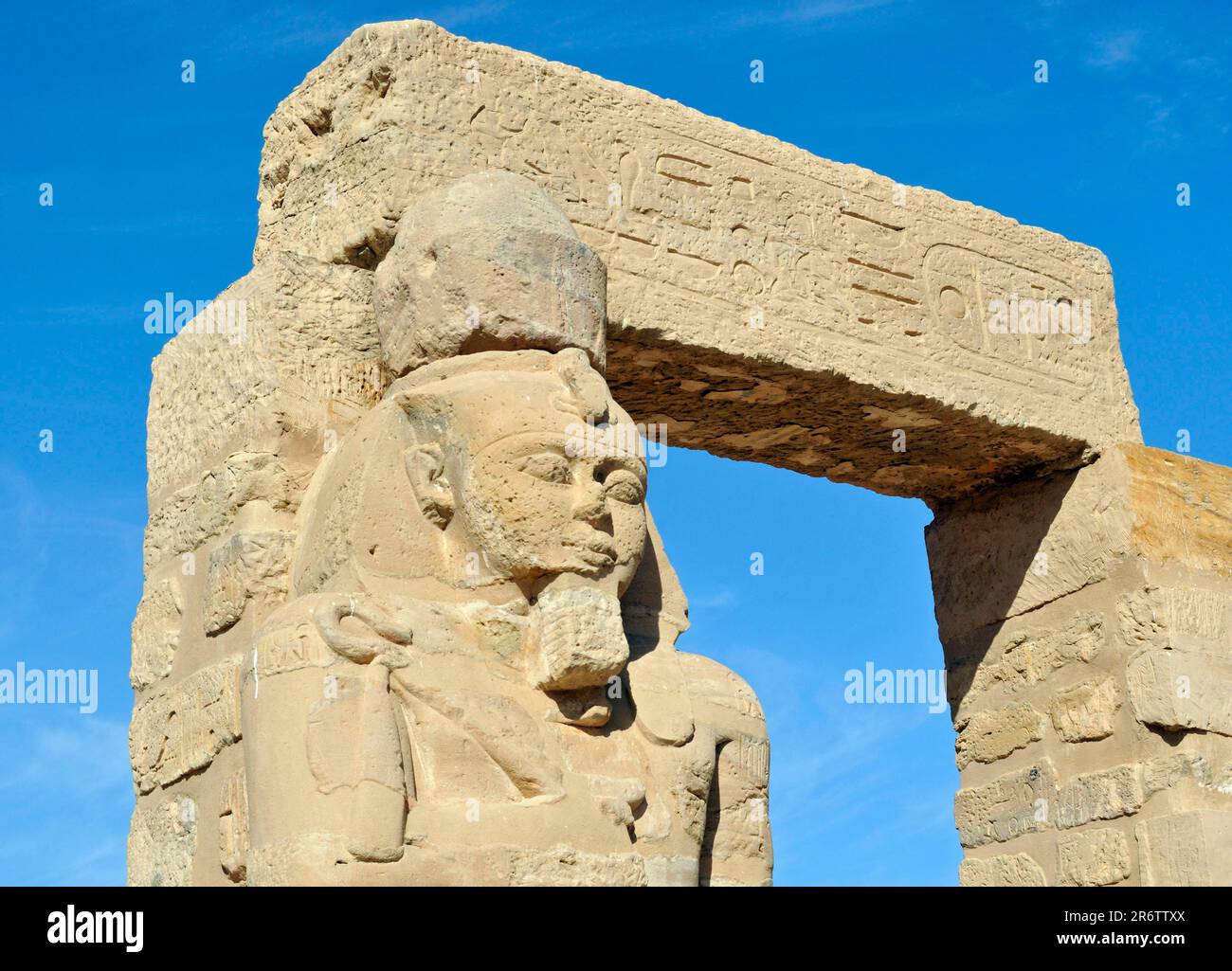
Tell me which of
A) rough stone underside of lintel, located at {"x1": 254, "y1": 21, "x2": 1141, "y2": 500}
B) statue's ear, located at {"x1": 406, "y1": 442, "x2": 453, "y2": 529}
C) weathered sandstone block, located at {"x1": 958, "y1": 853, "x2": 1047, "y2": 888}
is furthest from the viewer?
weathered sandstone block, located at {"x1": 958, "y1": 853, "x2": 1047, "y2": 888}

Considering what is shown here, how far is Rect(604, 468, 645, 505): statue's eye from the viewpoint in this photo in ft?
15.0

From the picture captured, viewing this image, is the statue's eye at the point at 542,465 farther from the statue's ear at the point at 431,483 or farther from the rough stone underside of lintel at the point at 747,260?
the rough stone underside of lintel at the point at 747,260

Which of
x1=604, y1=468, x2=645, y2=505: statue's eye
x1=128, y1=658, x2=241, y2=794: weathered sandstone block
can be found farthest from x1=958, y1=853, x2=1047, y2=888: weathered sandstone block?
x1=128, y1=658, x2=241, y2=794: weathered sandstone block

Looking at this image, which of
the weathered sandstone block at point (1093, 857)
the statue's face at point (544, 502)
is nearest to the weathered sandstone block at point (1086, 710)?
the weathered sandstone block at point (1093, 857)

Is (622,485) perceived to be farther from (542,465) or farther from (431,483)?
(431,483)

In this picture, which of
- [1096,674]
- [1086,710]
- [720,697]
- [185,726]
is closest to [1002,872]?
[1086,710]

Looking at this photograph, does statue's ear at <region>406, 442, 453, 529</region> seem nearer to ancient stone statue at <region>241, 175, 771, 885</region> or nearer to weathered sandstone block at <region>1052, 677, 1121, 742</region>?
ancient stone statue at <region>241, 175, 771, 885</region>

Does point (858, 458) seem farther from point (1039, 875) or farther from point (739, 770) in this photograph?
point (739, 770)

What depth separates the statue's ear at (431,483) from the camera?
15.1 feet

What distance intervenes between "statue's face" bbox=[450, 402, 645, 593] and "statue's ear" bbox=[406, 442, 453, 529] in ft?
0.21
